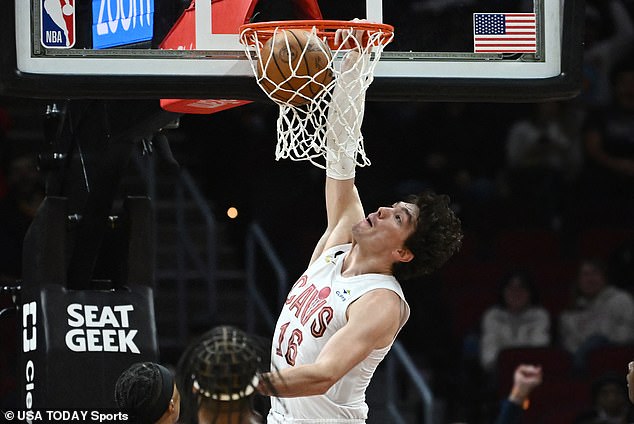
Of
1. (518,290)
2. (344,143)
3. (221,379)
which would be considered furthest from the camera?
(518,290)

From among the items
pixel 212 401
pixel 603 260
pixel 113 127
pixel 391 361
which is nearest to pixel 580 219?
pixel 603 260

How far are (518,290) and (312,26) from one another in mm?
4588

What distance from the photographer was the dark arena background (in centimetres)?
542

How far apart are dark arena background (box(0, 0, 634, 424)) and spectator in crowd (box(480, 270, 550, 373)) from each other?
0.12ft

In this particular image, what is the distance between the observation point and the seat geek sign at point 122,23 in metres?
4.68

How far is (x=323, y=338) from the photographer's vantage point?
14.3 feet

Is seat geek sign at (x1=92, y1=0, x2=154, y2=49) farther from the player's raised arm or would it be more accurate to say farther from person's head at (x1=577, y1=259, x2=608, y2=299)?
person's head at (x1=577, y1=259, x2=608, y2=299)

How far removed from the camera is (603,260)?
32.2 feet

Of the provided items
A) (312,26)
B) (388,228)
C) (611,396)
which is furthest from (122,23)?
(611,396)

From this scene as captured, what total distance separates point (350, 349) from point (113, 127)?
162 centimetres

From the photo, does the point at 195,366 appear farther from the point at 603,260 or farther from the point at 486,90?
the point at 603,260

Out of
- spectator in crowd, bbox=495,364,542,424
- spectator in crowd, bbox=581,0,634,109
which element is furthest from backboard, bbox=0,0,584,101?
spectator in crowd, bbox=581,0,634,109

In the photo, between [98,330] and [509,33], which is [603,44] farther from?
[98,330]

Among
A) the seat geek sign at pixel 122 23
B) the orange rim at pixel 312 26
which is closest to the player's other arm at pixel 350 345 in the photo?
the orange rim at pixel 312 26
